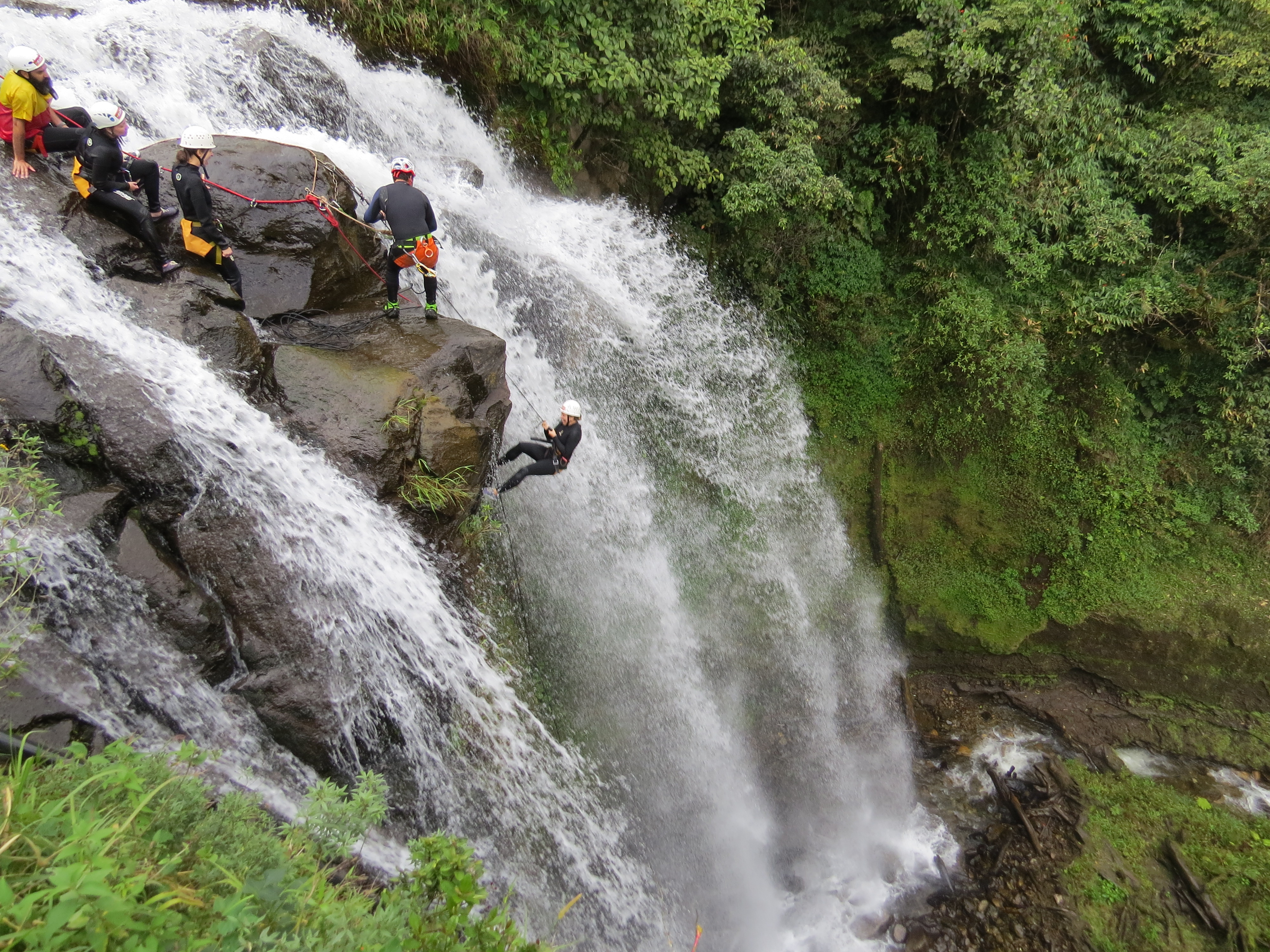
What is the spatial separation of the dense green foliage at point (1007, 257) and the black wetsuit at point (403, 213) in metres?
2.90

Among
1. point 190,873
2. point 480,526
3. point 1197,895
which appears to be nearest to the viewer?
point 190,873

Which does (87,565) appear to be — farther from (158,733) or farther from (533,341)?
(533,341)

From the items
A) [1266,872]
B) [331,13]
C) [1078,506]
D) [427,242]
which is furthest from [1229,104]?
[331,13]

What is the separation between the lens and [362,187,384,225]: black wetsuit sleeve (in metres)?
5.62

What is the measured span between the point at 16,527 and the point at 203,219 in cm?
273

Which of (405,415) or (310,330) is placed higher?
(405,415)

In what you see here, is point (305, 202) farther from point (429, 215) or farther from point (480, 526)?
point (480, 526)

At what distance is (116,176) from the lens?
4.97 meters

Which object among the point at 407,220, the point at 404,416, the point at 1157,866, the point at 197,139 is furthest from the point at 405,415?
the point at 1157,866

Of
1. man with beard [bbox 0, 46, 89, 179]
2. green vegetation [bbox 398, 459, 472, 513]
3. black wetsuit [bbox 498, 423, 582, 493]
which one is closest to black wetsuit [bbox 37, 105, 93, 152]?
man with beard [bbox 0, 46, 89, 179]

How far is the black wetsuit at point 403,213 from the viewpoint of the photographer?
570cm

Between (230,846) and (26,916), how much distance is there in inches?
45.9

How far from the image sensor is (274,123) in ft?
21.6

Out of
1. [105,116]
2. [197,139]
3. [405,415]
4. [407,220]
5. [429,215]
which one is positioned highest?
[429,215]
